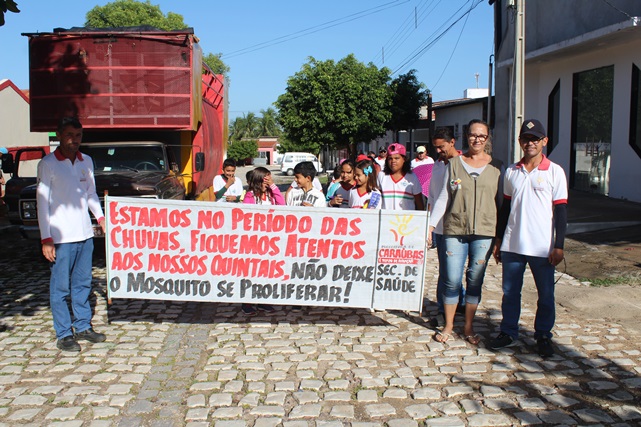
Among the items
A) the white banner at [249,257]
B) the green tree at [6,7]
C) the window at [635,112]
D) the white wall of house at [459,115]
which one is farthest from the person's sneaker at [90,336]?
the white wall of house at [459,115]

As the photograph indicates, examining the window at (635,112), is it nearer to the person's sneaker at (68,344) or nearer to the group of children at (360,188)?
the group of children at (360,188)

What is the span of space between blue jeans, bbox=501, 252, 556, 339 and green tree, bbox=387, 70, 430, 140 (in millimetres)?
23736

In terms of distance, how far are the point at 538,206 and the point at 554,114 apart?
15.8m

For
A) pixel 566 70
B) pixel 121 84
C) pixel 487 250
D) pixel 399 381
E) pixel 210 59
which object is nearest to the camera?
pixel 399 381

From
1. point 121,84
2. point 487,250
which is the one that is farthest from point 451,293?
point 121,84

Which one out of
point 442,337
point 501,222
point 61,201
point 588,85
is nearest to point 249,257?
point 61,201

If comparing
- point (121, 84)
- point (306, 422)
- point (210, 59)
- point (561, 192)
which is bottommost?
point (306, 422)

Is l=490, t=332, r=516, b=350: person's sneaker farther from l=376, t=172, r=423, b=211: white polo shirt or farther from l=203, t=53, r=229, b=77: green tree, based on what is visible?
l=203, t=53, r=229, b=77: green tree

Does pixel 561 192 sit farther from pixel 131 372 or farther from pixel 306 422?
pixel 131 372

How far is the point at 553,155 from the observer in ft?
64.6

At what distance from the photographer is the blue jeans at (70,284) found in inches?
217

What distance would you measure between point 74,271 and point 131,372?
1.21m

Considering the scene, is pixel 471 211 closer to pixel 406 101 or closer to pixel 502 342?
pixel 502 342

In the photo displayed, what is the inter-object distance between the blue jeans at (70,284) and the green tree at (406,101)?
2400 cm
